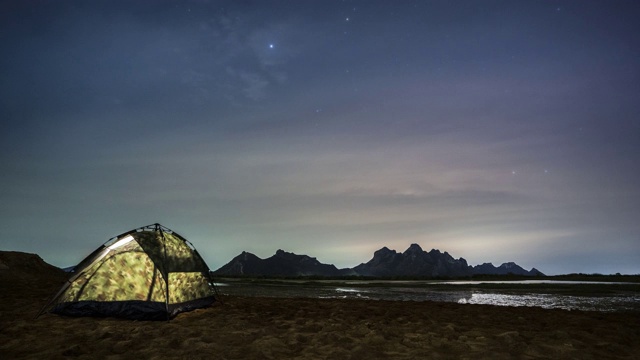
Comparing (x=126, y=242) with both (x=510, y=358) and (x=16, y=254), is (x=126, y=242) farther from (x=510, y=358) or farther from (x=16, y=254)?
(x=16, y=254)

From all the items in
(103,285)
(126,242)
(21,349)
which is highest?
(126,242)

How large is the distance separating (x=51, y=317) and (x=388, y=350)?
11182 millimetres

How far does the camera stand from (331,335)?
30.5 feet

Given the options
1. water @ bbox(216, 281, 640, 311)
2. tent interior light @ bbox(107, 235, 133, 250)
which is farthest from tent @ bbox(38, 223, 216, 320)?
water @ bbox(216, 281, 640, 311)

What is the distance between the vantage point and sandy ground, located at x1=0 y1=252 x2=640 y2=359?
25.6ft

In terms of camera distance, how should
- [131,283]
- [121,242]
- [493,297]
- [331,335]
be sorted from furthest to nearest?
[493,297], [121,242], [131,283], [331,335]

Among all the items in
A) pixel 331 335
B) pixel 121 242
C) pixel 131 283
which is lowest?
pixel 331 335

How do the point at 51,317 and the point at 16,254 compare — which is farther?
the point at 16,254

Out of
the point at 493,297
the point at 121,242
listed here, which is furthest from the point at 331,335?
the point at 493,297

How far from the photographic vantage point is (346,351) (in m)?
7.84

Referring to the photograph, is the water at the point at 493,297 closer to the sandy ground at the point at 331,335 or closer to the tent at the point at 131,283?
the sandy ground at the point at 331,335

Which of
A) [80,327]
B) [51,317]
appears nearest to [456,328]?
[80,327]

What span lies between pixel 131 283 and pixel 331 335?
7455 mm

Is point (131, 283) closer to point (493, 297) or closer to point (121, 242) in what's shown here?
point (121, 242)
